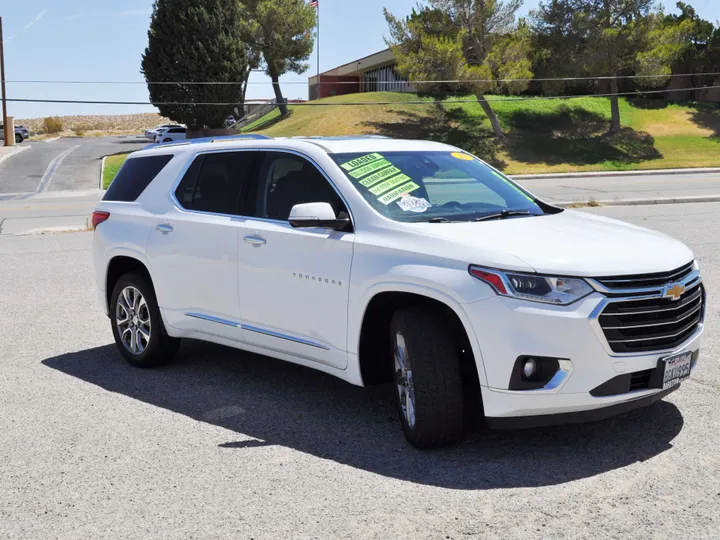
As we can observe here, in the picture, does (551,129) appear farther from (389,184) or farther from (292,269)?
(292,269)

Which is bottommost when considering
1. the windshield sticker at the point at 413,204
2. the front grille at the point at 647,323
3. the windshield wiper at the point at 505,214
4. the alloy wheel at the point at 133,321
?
the alloy wheel at the point at 133,321

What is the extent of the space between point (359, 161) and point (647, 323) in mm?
2166

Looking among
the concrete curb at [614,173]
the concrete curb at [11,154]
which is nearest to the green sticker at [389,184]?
the concrete curb at [614,173]

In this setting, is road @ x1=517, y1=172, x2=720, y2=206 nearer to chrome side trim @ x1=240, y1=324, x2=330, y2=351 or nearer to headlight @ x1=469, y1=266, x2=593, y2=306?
chrome side trim @ x1=240, y1=324, x2=330, y2=351

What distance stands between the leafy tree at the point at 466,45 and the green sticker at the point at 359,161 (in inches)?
1428

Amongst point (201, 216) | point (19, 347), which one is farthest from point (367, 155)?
point (19, 347)

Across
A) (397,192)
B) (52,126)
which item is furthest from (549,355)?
(52,126)

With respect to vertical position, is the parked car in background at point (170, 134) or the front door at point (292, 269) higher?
the front door at point (292, 269)

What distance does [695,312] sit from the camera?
16.4 ft

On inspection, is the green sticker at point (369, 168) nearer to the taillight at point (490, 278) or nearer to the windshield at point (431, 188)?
the windshield at point (431, 188)

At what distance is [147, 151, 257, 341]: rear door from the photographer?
6.09 m

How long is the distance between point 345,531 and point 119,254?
3966mm

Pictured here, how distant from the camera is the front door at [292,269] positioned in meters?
5.28

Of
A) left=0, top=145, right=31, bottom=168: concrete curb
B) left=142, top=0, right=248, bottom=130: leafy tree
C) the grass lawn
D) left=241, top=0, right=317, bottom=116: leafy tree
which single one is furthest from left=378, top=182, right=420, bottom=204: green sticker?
left=241, top=0, right=317, bottom=116: leafy tree
